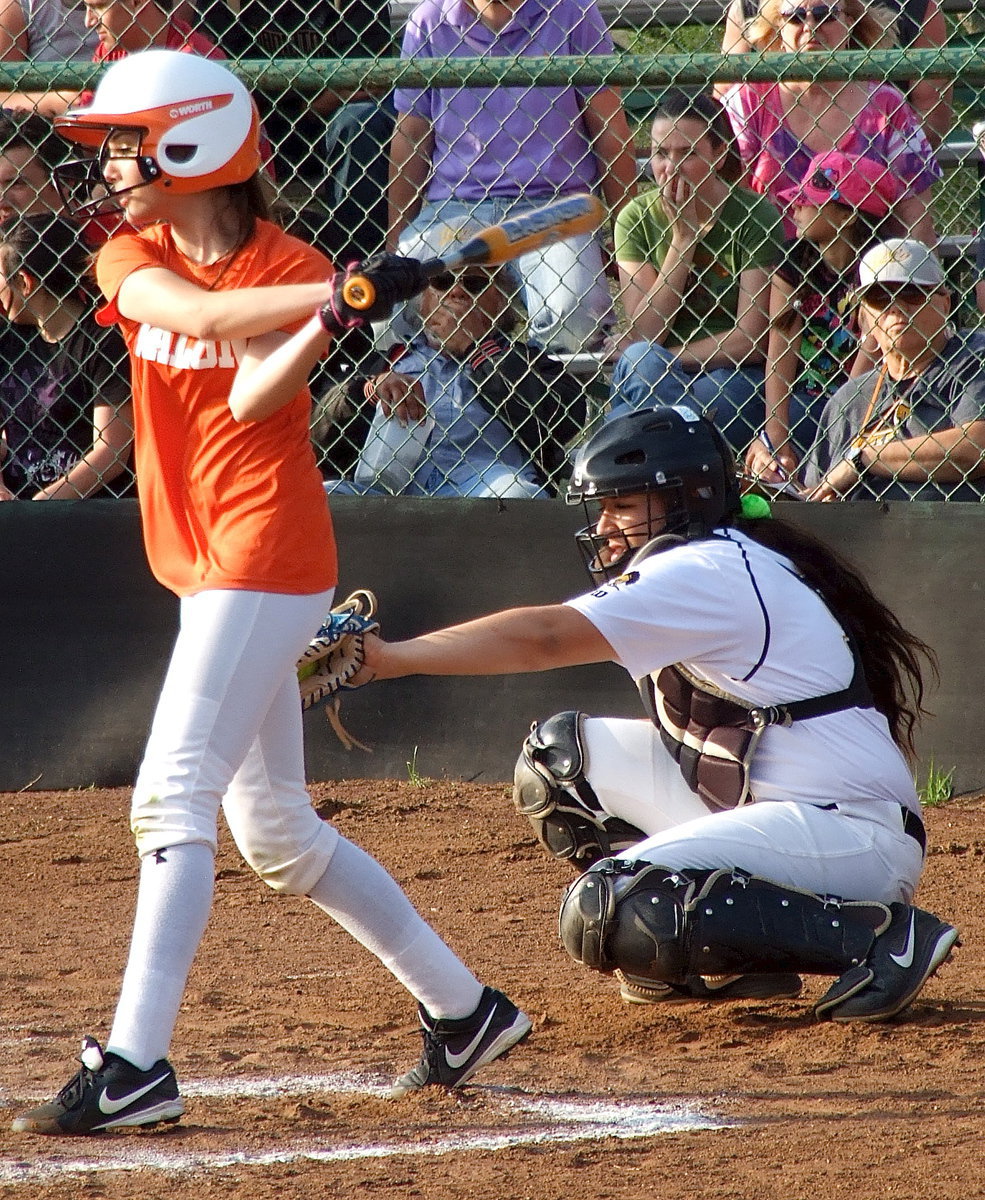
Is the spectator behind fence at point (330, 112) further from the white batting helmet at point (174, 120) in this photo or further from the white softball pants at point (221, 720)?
the white softball pants at point (221, 720)

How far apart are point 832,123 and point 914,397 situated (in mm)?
1206

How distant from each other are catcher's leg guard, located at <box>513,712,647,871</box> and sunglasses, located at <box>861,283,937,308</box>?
2.14 meters

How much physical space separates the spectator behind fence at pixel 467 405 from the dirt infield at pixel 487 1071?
1.51m

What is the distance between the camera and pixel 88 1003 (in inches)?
143

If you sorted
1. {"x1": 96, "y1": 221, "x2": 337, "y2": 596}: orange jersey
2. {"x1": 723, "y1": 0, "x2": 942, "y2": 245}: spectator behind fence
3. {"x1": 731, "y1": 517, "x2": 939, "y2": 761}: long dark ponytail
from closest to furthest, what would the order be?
1. {"x1": 96, "y1": 221, "x2": 337, "y2": 596}: orange jersey
2. {"x1": 731, "y1": 517, "x2": 939, "y2": 761}: long dark ponytail
3. {"x1": 723, "y1": 0, "x2": 942, "y2": 245}: spectator behind fence

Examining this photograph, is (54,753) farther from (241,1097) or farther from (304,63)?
(241,1097)

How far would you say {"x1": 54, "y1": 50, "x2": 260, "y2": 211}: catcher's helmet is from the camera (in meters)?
2.81

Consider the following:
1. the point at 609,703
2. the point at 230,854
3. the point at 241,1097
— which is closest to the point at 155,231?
the point at 241,1097

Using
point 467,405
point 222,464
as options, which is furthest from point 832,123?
point 222,464

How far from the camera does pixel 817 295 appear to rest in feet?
18.5

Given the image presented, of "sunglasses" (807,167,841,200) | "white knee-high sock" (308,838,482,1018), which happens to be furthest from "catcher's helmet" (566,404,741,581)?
"sunglasses" (807,167,841,200)

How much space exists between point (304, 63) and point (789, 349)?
1.94 metres

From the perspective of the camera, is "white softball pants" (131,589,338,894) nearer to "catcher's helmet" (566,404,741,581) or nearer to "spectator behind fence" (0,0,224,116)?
"catcher's helmet" (566,404,741,581)

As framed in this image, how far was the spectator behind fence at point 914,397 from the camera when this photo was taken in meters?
5.23
